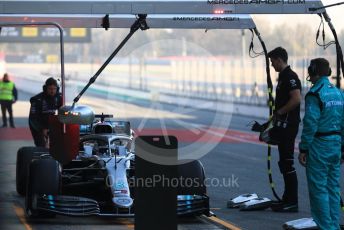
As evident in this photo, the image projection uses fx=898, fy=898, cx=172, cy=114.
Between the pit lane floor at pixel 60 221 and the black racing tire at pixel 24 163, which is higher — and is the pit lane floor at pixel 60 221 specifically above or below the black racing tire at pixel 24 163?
below

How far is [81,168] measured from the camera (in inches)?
435

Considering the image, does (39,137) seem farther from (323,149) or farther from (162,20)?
(323,149)

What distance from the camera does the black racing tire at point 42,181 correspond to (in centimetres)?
1025

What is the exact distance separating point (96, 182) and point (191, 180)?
45.7 inches

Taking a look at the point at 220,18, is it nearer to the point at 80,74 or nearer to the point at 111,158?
the point at 111,158

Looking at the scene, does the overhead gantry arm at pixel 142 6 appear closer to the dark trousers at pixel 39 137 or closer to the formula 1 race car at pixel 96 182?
the formula 1 race car at pixel 96 182

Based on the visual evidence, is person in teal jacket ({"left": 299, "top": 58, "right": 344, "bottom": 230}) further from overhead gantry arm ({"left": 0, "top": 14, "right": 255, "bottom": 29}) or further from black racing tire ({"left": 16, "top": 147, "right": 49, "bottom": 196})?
black racing tire ({"left": 16, "top": 147, "right": 49, "bottom": 196})

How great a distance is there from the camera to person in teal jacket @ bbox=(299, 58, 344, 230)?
8805 mm

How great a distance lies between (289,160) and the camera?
11312mm

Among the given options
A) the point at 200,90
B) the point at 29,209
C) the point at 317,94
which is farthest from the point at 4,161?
the point at 200,90

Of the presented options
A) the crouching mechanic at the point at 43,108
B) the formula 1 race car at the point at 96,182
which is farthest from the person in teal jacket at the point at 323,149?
the crouching mechanic at the point at 43,108

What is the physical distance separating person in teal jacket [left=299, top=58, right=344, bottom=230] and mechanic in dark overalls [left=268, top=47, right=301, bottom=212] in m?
2.10

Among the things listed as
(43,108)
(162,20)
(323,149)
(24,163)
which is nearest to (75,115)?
(323,149)

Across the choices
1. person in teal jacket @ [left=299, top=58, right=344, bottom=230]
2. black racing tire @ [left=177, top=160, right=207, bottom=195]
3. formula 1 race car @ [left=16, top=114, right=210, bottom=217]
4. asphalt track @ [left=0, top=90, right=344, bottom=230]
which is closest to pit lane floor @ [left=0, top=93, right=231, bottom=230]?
asphalt track @ [left=0, top=90, right=344, bottom=230]
